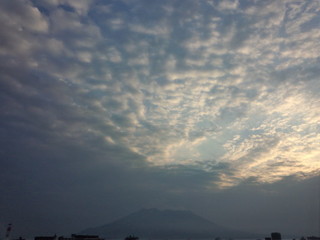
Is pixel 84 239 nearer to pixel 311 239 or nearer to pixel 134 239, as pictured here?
pixel 134 239

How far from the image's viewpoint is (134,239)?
295 feet

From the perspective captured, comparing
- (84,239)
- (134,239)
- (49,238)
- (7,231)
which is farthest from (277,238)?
(7,231)

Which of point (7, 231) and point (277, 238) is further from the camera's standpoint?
point (277, 238)

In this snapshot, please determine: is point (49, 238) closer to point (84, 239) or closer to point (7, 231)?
point (84, 239)

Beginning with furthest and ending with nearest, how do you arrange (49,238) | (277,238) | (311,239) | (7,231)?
1. (311,239)
2. (277,238)
3. (49,238)
4. (7,231)

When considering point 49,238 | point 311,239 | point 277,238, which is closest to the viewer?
point 49,238

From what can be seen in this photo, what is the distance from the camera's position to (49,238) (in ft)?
232

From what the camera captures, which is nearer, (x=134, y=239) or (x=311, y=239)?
(x=134, y=239)

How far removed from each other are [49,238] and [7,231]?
1565 centimetres

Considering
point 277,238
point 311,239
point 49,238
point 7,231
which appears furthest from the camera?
point 311,239

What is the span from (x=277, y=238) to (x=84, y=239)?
67.5m

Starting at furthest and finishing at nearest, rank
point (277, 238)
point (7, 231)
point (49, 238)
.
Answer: point (277, 238), point (49, 238), point (7, 231)

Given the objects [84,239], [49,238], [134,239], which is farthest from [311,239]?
[49,238]

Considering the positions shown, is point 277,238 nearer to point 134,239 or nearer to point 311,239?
point 134,239
